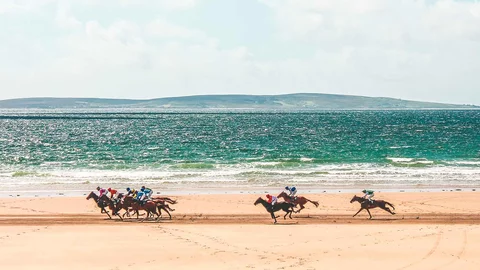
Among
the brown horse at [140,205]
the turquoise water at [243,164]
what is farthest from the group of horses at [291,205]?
the turquoise water at [243,164]

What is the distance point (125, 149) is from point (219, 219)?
40.5 meters
